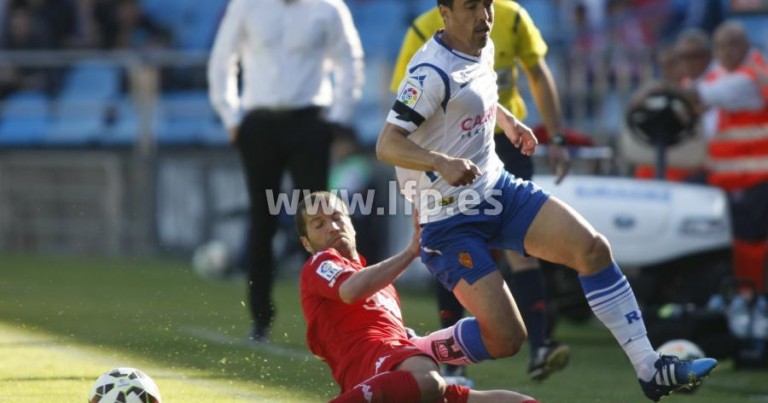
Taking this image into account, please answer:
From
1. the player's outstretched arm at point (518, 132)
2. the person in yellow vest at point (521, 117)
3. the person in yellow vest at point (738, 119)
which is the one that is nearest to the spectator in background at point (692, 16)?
the person in yellow vest at point (738, 119)

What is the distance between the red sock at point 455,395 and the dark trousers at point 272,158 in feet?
12.1

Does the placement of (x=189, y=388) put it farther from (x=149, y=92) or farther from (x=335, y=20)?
(x=149, y=92)

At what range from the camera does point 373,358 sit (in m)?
6.57

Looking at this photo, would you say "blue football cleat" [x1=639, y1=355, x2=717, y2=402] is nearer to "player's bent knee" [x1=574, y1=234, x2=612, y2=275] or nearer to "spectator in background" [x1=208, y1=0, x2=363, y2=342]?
"player's bent knee" [x1=574, y1=234, x2=612, y2=275]

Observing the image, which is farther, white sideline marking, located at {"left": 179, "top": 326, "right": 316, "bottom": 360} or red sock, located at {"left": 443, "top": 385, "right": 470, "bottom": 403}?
white sideline marking, located at {"left": 179, "top": 326, "right": 316, "bottom": 360}

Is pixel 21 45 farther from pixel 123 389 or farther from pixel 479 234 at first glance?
pixel 479 234

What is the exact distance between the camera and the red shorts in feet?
21.3

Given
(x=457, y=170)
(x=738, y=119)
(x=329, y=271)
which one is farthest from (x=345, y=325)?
A: (x=738, y=119)

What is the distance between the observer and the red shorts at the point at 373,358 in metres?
6.49

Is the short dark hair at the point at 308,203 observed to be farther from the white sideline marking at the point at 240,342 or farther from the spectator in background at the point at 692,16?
the spectator in background at the point at 692,16

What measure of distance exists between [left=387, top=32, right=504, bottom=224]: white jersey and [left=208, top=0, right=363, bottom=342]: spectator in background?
3219 mm

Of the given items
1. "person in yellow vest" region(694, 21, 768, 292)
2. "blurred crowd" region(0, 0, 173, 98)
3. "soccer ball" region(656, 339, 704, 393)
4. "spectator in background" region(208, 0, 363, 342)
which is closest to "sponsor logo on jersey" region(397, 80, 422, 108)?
"soccer ball" region(656, 339, 704, 393)

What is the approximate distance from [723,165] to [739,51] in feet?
2.76

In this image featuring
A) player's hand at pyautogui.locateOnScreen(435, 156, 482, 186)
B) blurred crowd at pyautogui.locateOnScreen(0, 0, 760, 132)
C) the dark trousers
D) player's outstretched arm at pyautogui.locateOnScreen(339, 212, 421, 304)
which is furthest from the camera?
blurred crowd at pyautogui.locateOnScreen(0, 0, 760, 132)
